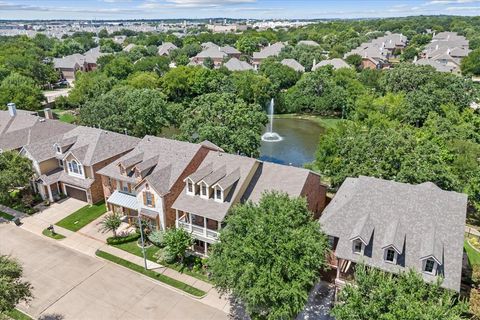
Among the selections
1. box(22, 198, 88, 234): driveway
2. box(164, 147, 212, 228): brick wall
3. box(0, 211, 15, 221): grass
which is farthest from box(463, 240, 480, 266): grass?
box(0, 211, 15, 221): grass

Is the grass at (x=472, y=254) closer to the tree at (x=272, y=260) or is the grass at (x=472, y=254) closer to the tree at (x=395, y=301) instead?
the tree at (x=395, y=301)

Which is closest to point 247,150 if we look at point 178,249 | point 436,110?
point 178,249

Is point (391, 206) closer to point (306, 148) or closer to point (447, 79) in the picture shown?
point (306, 148)

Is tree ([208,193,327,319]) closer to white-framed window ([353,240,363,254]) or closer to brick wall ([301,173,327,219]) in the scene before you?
white-framed window ([353,240,363,254])

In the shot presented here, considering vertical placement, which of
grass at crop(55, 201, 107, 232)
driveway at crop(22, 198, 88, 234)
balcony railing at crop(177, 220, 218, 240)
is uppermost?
balcony railing at crop(177, 220, 218, 240)

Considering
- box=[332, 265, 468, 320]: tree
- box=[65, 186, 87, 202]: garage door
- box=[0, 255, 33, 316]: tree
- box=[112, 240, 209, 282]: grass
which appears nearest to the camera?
box=[332, 265, 468, 320]: tree

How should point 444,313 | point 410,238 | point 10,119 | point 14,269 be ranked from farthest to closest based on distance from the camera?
point 10,119 → point 410,238 → point 14,269 → point 444,313

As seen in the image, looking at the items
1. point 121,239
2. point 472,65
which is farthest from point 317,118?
point 472,65
